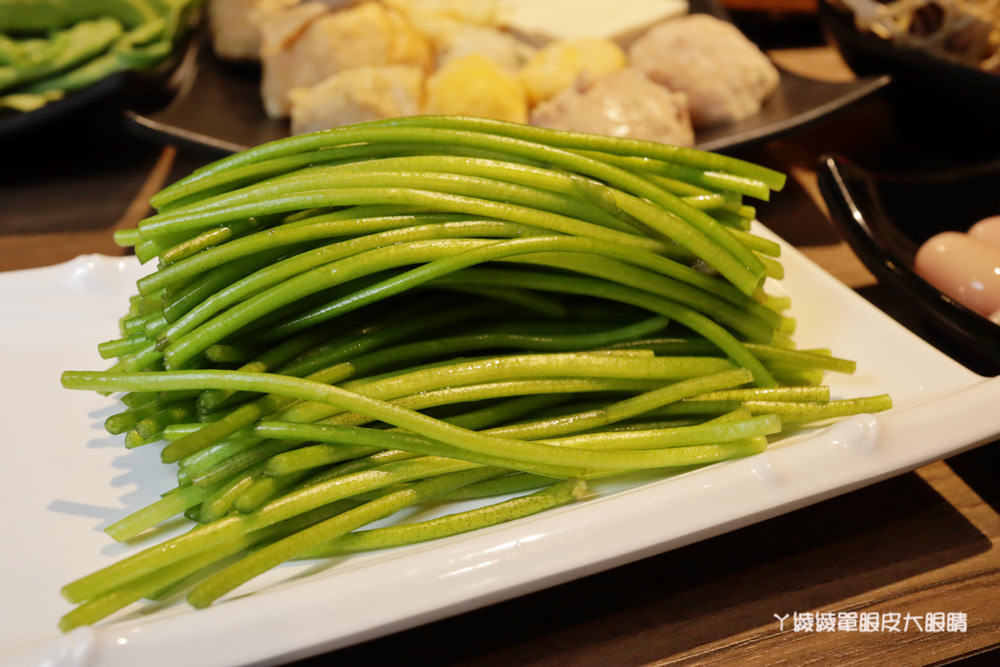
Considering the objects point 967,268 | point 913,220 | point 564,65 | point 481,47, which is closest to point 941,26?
point 913,220

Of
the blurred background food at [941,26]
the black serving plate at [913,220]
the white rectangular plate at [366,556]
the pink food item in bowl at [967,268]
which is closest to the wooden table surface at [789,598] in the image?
the white rectangular plate at [366,556]

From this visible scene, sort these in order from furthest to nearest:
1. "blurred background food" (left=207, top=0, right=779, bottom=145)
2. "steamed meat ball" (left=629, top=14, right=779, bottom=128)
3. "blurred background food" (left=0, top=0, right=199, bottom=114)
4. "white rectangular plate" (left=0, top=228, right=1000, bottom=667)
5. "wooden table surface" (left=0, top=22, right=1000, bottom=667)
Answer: "blurred background food" (left=0, top=0, right=199, bottom=114) → "steamed meat ball" (left=629, top=14, right=779, bottom=128) → "blurred background food" (left=207, top=0, right=779, bottom=145) → "wooden table surface" (left=0, top=22, right=1000, bottom=667) → "white rectangular plate" (left=0, top=228, right=1000, bottom=667)

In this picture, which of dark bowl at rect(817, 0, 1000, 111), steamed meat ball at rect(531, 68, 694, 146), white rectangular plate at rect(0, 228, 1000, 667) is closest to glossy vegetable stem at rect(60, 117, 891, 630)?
white rectangular plate at rect(0, 228, 1000, 667)

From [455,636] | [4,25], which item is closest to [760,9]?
[4,25]

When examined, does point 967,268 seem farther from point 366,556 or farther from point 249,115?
point 249,115

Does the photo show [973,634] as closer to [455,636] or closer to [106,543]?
[455,636]

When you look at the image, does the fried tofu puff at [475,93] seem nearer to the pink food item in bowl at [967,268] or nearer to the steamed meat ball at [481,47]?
the steamed meat ball at [481,47]

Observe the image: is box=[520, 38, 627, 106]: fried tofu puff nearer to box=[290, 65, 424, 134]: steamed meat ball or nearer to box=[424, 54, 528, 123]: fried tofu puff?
box=[424, 54, 528, 123]: fried tofu puff
